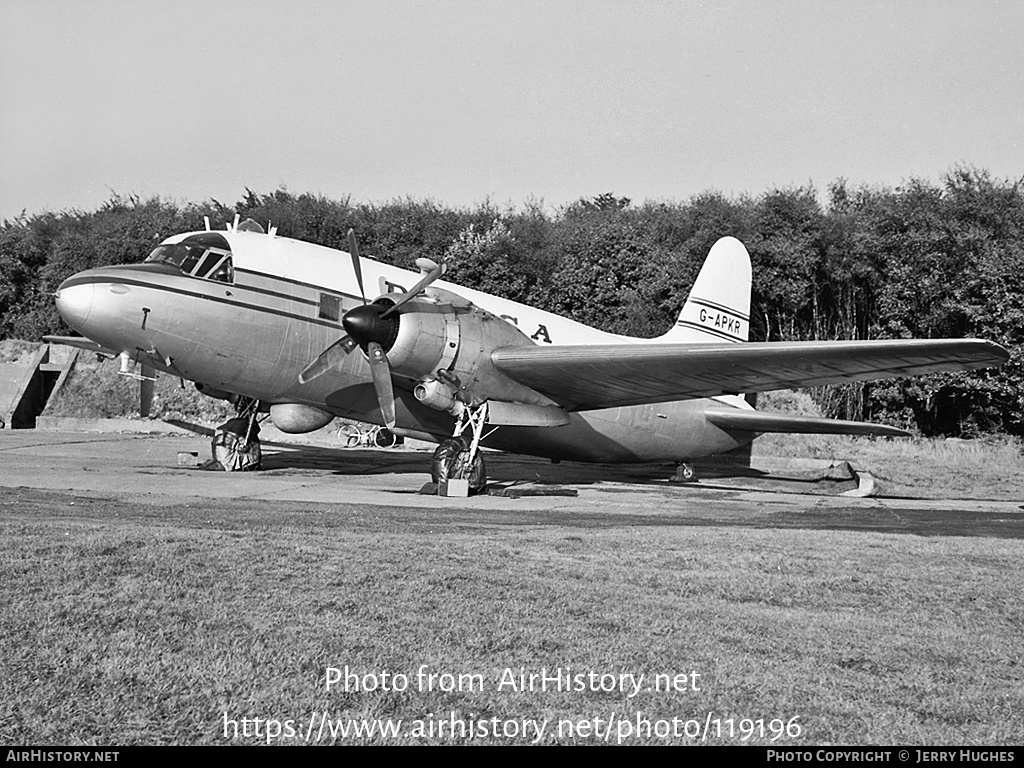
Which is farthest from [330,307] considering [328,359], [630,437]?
[630,437]

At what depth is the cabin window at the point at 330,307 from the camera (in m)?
18.9

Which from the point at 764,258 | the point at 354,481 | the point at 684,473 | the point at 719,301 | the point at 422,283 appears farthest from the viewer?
the point at 764,258

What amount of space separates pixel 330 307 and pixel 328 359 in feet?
3.77

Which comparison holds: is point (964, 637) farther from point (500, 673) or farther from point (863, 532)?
point (863, 532)

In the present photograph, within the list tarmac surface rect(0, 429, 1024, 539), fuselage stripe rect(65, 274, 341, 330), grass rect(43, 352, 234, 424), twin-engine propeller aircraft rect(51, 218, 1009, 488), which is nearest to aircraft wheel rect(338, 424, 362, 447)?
tarmac surface rect(0, 429, 1024, 539)

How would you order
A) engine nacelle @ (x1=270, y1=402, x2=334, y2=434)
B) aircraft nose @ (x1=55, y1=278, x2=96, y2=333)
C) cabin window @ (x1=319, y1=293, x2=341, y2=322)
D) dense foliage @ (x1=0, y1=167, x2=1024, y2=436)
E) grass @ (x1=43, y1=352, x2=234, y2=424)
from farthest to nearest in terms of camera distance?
grass @ (x1=43, y1=352, x2=234, y2=424) < dense foliage @ (x1=0, y1=167, x2=1024, y2=436) < engine nacelle @ (x1=270, y1=402, x2=334, y2=434) < cabin window @ (x1=319, y1=293, x2=341, y2=322) < aircraft nose @ (x1=55, y1=278, x2=96, y2=333)

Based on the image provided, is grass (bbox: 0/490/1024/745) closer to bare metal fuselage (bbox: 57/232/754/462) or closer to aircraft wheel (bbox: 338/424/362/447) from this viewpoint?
bare metal fuselage (bbox: 57/232/754/462)

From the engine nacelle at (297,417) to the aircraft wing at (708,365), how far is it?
15.9 feet

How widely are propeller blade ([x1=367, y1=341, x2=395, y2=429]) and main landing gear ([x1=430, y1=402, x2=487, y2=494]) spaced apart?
1.17 metres

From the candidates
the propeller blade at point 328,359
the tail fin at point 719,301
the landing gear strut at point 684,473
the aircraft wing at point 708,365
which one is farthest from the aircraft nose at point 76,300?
the landing gear strut at point 684,473

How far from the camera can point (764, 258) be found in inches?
1422

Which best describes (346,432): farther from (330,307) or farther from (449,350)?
(449,350)

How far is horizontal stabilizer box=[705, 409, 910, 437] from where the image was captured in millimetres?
21672

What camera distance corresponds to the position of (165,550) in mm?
8039
